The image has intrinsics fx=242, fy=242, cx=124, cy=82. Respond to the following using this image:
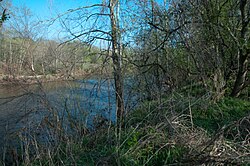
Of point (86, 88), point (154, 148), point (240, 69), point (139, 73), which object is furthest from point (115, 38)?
point (154, 148)

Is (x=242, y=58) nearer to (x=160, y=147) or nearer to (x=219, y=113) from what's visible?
(x=219, y=113)

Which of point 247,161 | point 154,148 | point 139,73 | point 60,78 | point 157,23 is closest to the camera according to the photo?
point 247,161

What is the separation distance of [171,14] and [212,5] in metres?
1.35

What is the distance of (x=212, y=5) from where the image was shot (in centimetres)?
764

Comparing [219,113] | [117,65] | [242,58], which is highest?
[242,58]

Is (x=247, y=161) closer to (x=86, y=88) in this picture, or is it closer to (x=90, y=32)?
(x=86, y=88)

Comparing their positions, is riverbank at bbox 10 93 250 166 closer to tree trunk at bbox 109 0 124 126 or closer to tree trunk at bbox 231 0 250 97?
tree trunk at bbox 109 0 124 126

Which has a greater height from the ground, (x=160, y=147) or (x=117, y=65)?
(x=117, y=65)

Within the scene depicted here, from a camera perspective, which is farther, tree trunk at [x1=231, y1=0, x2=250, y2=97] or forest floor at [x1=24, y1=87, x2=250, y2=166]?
tree trunk at [x1=231, y1=0, x2=250, y2=97]

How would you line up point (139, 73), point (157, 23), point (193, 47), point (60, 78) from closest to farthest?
point (60, 78), point (139, 73), point (193, 47), point (157, 23)

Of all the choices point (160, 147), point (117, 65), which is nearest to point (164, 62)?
point (117, 65)

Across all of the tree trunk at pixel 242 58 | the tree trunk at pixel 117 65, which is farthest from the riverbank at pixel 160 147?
the tree trunk at pixel 242 58

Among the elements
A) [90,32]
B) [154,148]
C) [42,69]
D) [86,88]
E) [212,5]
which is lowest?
[154,148]

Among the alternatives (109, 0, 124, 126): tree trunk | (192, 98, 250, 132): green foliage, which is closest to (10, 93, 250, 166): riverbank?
(109, 0, 124, 126): tree trunk
